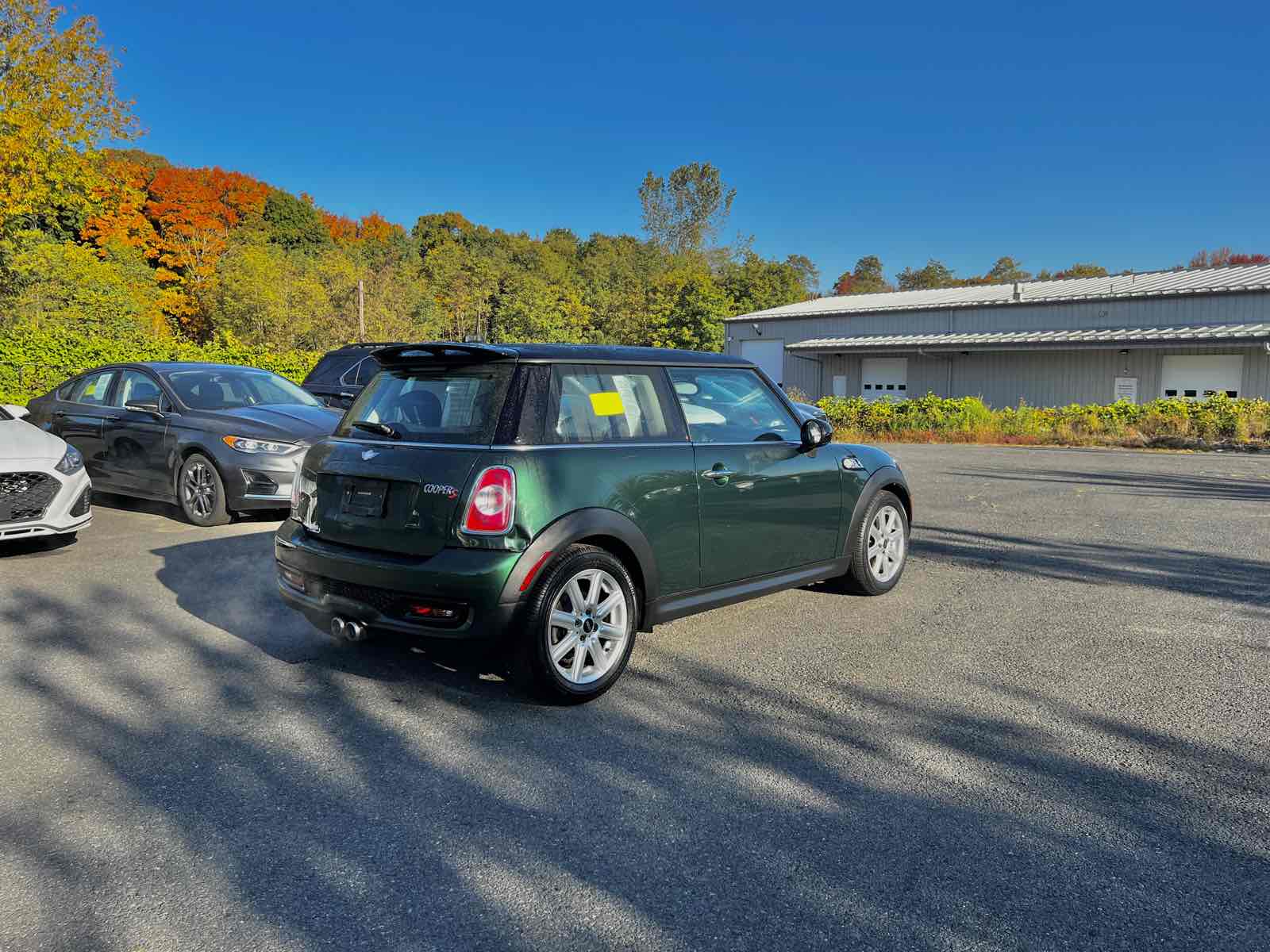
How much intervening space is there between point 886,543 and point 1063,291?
1493 inches

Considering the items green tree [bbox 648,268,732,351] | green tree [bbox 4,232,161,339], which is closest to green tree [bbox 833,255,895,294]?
green tree [bbox 648,268,732,351]

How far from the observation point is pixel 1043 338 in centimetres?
3469

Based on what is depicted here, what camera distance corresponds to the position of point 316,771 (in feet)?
11.2

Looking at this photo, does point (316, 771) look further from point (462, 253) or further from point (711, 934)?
point (462, 253)

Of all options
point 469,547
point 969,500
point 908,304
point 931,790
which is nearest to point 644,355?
point 469,547

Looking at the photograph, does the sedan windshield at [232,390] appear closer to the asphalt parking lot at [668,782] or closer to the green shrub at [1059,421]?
the asphalt parking lot at [668,782]

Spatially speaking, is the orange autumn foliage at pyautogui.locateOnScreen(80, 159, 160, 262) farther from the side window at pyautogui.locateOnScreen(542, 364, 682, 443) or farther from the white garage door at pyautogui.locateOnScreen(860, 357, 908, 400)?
the side window at pyautogui.locateOnScreen(542, 364, 682, 443)

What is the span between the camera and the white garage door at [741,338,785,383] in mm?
45406

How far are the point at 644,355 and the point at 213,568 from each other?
13.5 ft

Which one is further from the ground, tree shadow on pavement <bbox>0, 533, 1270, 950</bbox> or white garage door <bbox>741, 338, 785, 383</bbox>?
white garage door <bbox>741, 338, 785, 383</bbox>

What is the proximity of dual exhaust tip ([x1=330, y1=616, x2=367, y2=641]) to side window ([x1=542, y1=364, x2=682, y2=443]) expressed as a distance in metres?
1.20

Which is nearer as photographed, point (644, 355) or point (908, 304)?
point (644, 355)

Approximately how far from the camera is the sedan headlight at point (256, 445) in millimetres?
8430

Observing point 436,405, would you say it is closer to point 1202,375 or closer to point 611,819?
point 611,819
